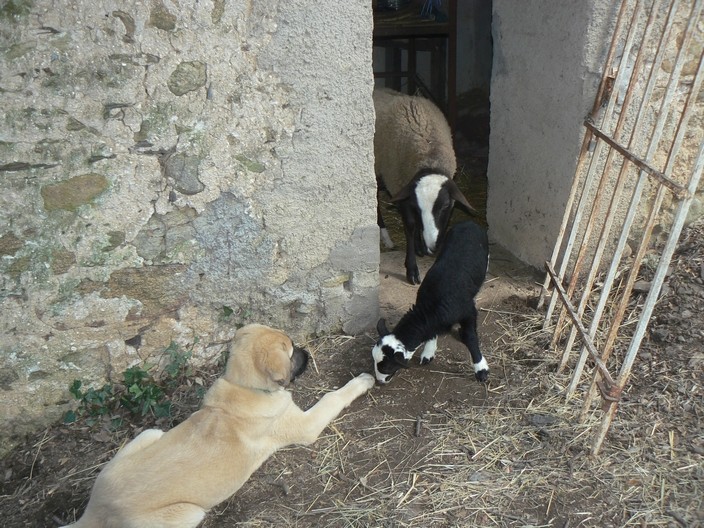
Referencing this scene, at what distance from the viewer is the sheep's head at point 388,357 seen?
3.97m

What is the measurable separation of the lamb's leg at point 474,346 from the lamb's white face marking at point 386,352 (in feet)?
1.29

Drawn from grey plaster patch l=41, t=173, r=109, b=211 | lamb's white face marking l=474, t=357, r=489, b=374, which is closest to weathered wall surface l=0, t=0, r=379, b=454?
grey plaster patch l=41, t=173, r=109, b=211

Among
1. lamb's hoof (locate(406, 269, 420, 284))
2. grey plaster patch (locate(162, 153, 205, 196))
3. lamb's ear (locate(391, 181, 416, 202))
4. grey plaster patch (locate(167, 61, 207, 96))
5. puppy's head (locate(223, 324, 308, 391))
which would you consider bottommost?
lamb's hoof (locate(406, 269, 420, 284))

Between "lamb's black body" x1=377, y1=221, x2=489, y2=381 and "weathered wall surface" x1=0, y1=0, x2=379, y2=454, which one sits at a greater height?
"weathered wall surface" x1=0, y1=0, x2=379, y2=454

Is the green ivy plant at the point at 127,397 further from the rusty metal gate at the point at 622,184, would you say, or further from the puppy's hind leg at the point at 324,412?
the rusty metal gate at the point at 622,184

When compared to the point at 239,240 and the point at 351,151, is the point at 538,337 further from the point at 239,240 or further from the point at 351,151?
the point at 239,240

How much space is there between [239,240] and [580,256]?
2204 millimetres

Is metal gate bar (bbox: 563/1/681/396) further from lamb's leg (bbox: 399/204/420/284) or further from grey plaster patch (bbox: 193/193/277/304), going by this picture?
grey plaster patch (bbox: 193/193/277/304)

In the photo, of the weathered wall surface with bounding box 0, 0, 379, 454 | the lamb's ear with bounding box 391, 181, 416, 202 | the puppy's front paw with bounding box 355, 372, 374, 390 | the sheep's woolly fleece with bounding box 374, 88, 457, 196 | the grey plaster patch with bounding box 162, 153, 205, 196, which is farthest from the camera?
the sheep's woolly fleece with bounding box 374, 88, 457, 196

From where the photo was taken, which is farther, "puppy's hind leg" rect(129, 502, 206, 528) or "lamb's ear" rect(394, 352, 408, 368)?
"lamb's ear" rect(394, 352, 408, 368)

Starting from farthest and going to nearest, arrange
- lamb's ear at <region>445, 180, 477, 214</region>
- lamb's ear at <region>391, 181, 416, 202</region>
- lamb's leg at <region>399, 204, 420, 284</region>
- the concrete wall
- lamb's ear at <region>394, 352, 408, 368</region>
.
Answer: lamb's leg at <region>399, 204, 420, 284</region>
lamb's ear at <region>391, 181, 416, 202</region>
lamb's ear at <region>445, 180, 477, 214</region>
the concrete wall
lamb's ear at <region>394, 352, 408, 368</region>

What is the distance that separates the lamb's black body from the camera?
4.02 metres

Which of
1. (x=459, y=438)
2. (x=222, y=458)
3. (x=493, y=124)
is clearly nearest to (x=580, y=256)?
(x=459, y=438)

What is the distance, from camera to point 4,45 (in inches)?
123
